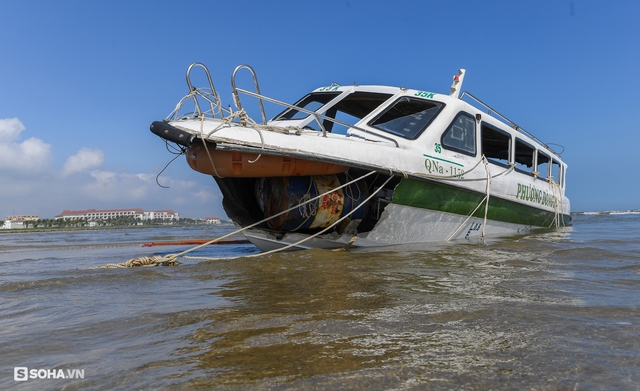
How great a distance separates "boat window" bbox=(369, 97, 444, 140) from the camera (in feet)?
19.7

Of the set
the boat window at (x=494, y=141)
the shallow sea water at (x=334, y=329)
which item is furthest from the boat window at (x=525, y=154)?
the shallow sea water at (x=334, y=329)

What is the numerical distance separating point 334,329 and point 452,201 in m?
4.57

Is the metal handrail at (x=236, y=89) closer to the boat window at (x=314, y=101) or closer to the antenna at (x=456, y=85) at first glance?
the boat window at (x=314, y=101)

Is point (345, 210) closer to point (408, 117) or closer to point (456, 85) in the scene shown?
point (408, 117)

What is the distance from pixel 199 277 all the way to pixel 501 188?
17.6 ft

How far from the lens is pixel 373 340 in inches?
77.6

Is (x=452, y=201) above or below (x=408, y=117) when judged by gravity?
below

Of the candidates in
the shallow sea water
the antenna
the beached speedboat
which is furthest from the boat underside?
the antenna

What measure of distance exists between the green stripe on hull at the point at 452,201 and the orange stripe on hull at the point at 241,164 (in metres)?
1.45

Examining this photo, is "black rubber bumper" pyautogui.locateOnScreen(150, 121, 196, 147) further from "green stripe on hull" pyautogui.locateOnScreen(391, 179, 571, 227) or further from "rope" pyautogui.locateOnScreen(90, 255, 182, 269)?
"green stripe on hull" pyautogui.locateOnScreen(391, 179, 571, 227)

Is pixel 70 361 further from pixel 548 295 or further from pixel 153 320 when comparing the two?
pixel 548 295

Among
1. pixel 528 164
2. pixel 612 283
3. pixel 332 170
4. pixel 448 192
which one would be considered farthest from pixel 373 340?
pixel 528 164

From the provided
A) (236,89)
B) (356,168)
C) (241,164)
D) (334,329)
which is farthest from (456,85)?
(334,329)

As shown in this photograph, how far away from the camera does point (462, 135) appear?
261 inches
